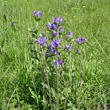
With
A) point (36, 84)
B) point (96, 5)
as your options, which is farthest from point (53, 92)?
point (96, 5)

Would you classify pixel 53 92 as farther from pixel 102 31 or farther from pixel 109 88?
pixel 102 31

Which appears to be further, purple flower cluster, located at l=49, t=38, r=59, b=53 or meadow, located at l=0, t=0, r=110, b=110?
meadow, located at l=0, t=0, r=110, b=110

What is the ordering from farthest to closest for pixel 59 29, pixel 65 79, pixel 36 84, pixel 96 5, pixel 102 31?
pixel 96 5
pixel 102 31
pixel 65 79
pixel 36 84
pixel 59 29

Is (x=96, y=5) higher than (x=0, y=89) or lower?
higher

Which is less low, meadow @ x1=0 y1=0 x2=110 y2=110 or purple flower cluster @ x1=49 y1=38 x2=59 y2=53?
purple flower cluster @ x1=49 y1=38 x2=59 y2=53

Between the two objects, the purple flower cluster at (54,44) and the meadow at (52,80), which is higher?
the purple flower cluster at (54,44)

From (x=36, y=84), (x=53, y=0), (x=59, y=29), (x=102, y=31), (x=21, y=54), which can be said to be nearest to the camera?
(x=59, y=29)

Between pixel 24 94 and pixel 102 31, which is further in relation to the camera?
pixel 102 31

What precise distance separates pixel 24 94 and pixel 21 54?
0.48m

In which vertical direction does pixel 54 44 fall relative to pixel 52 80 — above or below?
above

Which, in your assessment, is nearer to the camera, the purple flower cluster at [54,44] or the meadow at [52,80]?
the purple flower cluster at [54,44]

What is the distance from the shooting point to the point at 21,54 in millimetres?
1605

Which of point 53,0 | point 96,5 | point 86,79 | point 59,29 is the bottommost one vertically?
point 86,79

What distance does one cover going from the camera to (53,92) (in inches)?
45.1
